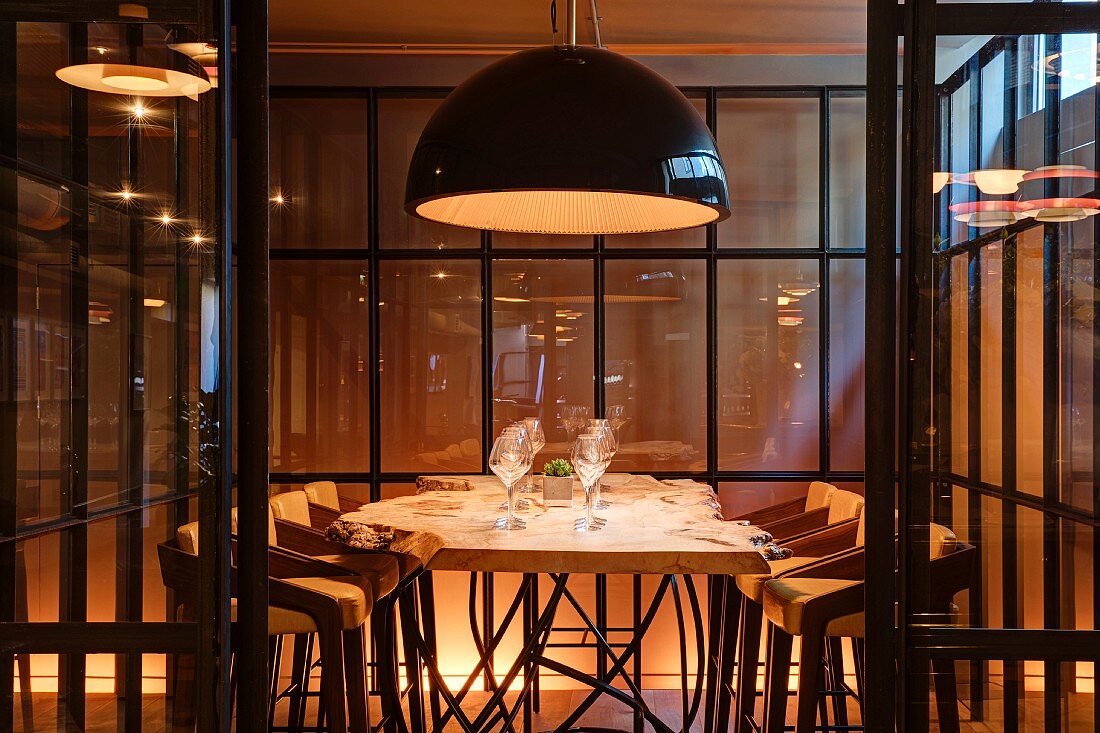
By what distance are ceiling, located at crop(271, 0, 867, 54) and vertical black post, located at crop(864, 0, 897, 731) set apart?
109 inches

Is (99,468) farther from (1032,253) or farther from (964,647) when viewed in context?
(1032,253)

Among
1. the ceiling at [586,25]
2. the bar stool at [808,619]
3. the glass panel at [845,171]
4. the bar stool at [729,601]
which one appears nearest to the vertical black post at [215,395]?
the bar stool at [808,619]

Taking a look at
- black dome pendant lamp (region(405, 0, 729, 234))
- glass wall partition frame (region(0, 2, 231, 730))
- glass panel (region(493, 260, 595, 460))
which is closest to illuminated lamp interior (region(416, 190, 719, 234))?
black dome pendant lamp (region(405, 0, 729, 234))

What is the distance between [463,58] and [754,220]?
173 centimetres

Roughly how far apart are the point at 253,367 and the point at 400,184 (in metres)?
3.32

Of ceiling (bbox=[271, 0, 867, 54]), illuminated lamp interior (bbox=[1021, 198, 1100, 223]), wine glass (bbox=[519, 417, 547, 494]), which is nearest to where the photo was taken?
illuminated lamp interior (bbox=[1021, 198, 1100, 223])

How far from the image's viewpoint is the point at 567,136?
2.16 metres

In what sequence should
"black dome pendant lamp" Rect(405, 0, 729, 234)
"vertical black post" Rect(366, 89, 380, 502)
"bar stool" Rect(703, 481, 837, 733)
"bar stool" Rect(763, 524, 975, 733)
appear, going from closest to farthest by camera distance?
"black dome pendant lamp" Rect(405, 0, 729, 234)
"bar stool" Rect(763, 524, 975, 733)
"bar stool" Rect(703, 481, 837, 733)
"vertical black post" Rect(366, 89, 380, 502)

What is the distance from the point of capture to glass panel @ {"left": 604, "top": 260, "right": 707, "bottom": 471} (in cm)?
460

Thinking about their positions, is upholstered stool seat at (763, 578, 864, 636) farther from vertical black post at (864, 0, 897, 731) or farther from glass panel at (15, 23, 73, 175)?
glass panel at (15, 23, 73, 175)

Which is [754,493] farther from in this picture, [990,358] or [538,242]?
[990,358]

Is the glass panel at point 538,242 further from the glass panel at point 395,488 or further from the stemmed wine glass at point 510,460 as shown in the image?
the stemmed wine glass at point 510,460

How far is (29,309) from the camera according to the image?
1.36m

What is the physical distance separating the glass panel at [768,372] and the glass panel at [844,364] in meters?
0.08
